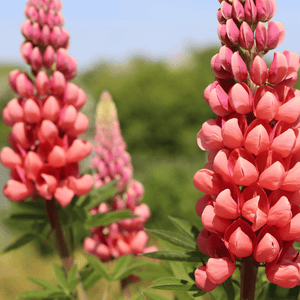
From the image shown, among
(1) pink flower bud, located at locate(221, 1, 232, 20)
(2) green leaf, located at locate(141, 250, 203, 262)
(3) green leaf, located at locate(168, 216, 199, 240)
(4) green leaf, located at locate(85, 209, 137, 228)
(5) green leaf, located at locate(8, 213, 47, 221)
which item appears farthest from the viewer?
(5) green leaf, located at locate(8, 213, 47, 221)

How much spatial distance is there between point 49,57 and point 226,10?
3.68 ft

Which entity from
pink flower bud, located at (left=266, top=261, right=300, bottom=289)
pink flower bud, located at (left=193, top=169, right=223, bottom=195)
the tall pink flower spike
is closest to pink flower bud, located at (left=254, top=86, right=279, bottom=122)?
the tall pink flower spike

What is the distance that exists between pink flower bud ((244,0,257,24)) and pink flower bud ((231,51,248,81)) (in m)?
0.14

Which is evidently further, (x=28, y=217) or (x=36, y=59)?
Answer: (x=28, y=217)

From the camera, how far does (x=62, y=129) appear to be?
2109 mm

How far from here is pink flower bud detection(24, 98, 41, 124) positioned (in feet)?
6.51

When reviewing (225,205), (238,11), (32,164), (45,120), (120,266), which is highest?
(238,11)

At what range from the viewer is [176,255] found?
59.3 inches

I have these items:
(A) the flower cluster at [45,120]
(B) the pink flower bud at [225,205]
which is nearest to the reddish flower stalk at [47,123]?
(A) the flower cluster at [45,120]

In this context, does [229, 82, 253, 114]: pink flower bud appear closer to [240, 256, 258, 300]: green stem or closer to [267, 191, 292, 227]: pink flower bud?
[267, 191, 292, 227]: pink flower bud

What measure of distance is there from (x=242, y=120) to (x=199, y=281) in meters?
0.61

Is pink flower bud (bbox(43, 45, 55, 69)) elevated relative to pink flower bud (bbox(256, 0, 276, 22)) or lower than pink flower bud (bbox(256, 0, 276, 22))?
lower

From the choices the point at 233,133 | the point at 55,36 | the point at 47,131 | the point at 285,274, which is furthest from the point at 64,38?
the point at 285,274

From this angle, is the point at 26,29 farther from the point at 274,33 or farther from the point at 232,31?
the point at 274,33
